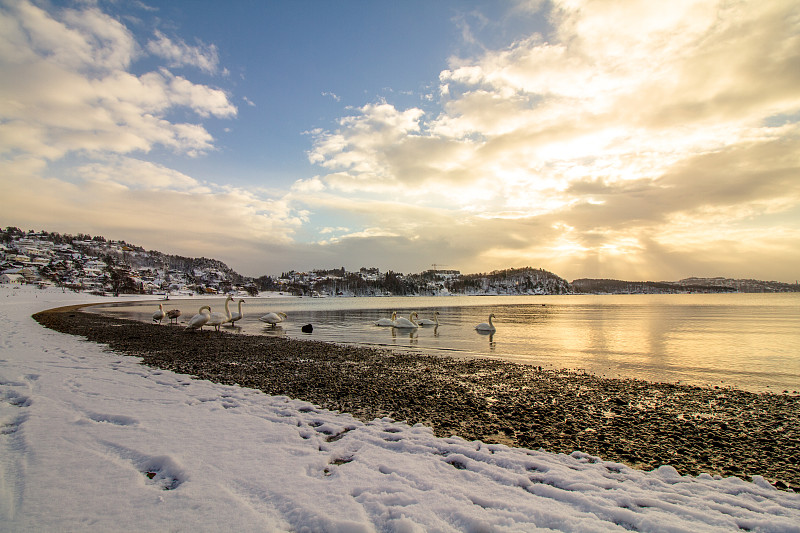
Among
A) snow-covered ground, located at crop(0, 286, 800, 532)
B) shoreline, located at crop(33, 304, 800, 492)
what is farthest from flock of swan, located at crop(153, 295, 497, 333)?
snow-covered ground, located at crop(0, 286, 800, 532)

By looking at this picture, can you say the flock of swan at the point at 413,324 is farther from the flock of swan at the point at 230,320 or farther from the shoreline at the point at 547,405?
the shoreline at the point at 547,405

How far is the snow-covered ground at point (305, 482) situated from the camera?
12.2ft

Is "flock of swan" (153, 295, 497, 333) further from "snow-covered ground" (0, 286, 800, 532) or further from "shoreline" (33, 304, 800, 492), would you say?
"snow-covered ground" (0, 286, 800, 532)

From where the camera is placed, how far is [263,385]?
35.3 ft

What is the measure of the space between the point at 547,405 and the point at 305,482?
703 cm

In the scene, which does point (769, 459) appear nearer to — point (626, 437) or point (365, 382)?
point (626, 437)

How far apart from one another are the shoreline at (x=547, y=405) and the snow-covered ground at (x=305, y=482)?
36.3 inches

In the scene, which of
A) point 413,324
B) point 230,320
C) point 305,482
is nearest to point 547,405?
point 305,482

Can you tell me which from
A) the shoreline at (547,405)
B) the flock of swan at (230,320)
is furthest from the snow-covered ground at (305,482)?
the flock of swan at (230,320)

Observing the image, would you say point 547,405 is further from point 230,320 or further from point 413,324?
point 230,320

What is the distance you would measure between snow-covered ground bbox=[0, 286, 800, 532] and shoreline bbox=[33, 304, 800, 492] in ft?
3.03

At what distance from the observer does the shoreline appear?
665cm

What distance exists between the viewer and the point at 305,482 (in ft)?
15.1

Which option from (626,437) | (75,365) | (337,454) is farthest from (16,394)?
(626,437)
